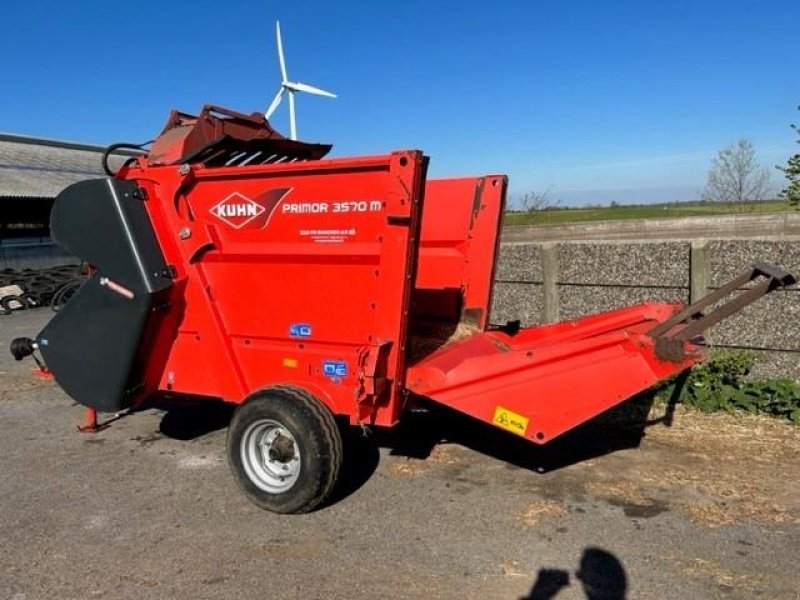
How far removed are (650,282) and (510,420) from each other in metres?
3.38

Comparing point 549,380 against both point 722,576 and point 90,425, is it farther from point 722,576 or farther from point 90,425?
point 90,425

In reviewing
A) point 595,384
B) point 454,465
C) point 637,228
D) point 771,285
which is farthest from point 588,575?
point 637,228

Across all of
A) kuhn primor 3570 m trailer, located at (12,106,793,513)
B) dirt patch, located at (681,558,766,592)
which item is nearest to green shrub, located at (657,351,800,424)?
kuhn primor 3570 m trailer, located at (12,106,793,513)

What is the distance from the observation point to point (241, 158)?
5.51 m

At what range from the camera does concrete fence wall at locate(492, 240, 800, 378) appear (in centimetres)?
618

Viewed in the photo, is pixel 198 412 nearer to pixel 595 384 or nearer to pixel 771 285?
pixel 595 384

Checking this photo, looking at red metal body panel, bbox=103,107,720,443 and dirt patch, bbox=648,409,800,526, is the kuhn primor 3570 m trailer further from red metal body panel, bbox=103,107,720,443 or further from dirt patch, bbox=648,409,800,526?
dirt patch, bbox=648,409,800,526

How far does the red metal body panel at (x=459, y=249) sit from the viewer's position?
539cm

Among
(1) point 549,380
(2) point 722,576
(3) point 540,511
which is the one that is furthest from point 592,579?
(1) point 549,380

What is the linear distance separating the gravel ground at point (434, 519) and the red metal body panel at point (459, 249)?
3.64 ft

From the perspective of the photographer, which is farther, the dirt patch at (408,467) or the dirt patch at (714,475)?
the dirt patch at (408,467)

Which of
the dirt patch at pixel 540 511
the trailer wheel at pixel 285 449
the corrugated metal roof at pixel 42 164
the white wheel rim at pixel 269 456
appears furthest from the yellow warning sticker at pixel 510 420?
the corrugated metal roof at pixel 42 164

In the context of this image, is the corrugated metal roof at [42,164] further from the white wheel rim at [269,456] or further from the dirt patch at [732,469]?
the dirt patch at [732,469]

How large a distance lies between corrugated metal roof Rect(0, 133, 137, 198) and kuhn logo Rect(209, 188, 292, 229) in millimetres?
20824
